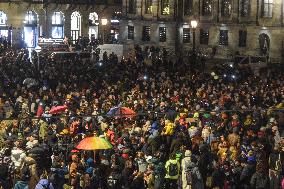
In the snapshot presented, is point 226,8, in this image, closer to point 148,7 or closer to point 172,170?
point 148,7

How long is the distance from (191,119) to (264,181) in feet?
25.0

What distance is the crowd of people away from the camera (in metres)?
15.7

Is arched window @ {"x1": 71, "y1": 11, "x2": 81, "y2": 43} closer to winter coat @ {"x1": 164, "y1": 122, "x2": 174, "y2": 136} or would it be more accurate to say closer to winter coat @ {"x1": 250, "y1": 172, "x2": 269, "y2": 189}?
winter coat @ {"x1": 164, "y1": 122, "x2": 174, "y2": 136}

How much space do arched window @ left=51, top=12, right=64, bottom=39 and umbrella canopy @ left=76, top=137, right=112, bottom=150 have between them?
53.8 m

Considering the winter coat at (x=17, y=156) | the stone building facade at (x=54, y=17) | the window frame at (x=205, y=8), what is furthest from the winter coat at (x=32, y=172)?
the stone building facade at (x=54, y=17)

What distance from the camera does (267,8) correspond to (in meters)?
50.8

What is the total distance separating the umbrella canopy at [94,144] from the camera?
17.2 m

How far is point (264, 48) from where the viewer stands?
167 ft

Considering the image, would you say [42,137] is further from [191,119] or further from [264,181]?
[264,181]

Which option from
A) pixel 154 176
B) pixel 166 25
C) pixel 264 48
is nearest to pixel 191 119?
pixel 154 176

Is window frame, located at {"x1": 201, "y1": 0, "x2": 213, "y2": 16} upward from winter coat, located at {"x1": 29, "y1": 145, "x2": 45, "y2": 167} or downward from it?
upward

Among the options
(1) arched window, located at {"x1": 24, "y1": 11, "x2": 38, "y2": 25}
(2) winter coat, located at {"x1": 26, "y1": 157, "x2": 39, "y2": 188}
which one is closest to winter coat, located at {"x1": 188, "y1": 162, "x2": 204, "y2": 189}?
(2) winter coat, located at {"x1": 26, "y1": 157, "x2": 39, "y2": 188}

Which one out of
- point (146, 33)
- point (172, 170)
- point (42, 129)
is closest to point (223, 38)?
point (146, 33)

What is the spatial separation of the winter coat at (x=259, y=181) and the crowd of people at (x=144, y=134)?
0.03 meters
